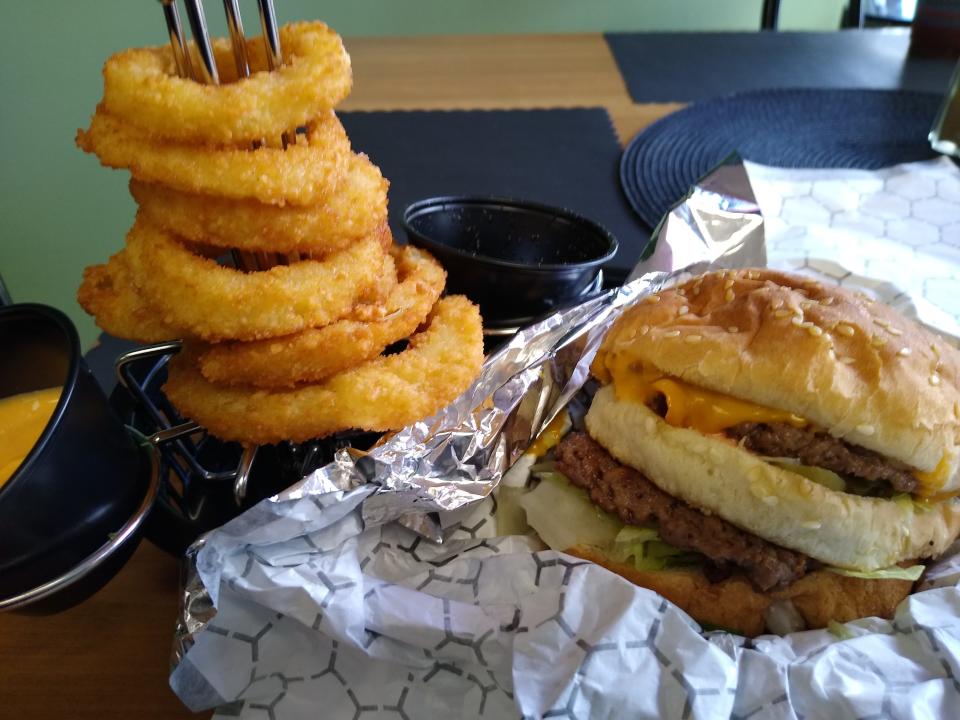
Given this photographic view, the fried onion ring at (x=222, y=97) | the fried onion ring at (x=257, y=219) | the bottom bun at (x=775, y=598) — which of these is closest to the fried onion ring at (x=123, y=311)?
the fried onion ring at (x=257, y=219)

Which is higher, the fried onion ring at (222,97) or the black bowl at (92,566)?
the fried onion ring at (222,97)

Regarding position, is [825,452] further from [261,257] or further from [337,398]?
[261,257]

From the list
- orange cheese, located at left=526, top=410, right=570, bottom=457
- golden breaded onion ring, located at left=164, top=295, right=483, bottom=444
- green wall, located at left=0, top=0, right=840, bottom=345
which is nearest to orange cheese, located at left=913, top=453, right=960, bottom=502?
orange cheese, located at left=526, top=410, right=570, bottom=457

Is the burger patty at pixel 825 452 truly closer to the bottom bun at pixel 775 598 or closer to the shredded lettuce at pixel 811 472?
the shredded lettuce at pixel 811 472

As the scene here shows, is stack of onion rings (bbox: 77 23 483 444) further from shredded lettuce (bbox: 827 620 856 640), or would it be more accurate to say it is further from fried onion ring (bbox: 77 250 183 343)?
shredded lettuce (bbox: 827 620 856 640)

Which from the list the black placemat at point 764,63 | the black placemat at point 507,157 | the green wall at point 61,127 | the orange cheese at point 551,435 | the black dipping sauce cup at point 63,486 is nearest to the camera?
the black dipping sauce cup at point 63,486

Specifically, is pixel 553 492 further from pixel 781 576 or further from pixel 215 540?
pixel 215 540
